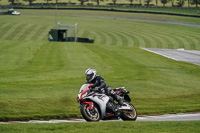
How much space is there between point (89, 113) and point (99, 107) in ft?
1.59

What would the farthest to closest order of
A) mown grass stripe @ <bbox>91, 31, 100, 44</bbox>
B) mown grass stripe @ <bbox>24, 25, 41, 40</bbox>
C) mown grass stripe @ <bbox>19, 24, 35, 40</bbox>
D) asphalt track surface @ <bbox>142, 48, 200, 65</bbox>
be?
mown grass stripe @ <bbox>24, 25, 41, 40</bbox> → mown grass stripe @ <bbox>19, 24, 35, 40</bbox> → mown grass stripe @ <bbox>91, 31, 100, 44</bbox> → asphalt track surface @ <bbox>142, 48, 200, 65</bbox>

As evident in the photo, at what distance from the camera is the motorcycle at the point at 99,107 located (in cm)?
1529

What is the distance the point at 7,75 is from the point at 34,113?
12.4m

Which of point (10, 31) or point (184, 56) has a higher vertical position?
point (10, 31)

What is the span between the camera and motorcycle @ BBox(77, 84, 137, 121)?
15.3 metres

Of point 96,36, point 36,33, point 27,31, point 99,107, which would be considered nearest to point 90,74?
point 99,107

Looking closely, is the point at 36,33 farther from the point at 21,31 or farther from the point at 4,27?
the point at 4,27

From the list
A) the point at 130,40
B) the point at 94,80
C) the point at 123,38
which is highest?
the point at 94,80

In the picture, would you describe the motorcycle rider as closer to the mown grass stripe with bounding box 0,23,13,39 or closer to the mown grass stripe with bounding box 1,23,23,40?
the mown grass stripe with bounding box 1,23,23,40

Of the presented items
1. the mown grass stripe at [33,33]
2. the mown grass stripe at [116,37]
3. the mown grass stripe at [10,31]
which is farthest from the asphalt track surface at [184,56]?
the mown grass stripe at [10,31]

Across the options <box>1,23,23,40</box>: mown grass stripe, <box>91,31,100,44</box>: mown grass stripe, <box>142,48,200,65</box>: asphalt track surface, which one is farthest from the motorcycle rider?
<box>1,23,23,40</box>: mown grass stripe

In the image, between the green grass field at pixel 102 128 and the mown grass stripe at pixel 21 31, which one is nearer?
the green grass field at pixel 102 128

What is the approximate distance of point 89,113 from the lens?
15.3 m

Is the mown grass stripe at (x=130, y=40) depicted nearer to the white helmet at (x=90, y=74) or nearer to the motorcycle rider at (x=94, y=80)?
the motorcycle rider at (x=94, y=80)
